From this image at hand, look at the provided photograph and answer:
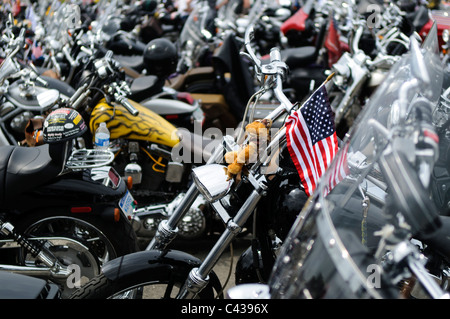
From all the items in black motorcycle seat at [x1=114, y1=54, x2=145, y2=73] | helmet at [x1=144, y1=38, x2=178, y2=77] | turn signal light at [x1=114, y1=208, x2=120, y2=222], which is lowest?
black motorcycle seat at [x1=114, y1=54, x2=145, y2=73]

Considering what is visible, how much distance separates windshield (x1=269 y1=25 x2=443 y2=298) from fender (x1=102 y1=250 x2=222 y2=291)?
2.62 feet

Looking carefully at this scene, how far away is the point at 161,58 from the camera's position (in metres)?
4.95

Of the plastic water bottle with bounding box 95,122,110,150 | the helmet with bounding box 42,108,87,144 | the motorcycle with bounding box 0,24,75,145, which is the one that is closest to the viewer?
the helmet with bounding box 42,108,87,144

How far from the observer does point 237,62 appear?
225 inches

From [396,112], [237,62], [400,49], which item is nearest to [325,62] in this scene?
[400,49]

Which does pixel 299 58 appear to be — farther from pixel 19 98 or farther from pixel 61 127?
pixel 61 127

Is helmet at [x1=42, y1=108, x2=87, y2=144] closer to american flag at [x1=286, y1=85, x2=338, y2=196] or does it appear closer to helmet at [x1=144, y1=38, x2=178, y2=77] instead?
american flag at [x1=286, y1=85, x2=338, y2=196]

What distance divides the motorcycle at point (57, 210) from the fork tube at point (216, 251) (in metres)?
1.13

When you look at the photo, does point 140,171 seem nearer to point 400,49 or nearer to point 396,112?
point 396,112

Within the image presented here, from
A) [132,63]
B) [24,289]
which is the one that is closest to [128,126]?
[24,289]

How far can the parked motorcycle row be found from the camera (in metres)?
1.33

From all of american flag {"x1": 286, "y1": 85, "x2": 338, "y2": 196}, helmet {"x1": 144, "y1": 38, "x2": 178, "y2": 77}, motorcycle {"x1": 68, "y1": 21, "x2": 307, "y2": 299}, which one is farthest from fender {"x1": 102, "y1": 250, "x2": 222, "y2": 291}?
helmet {"x1": 144, "y1": 38, "x2": 178, "y2": 77}

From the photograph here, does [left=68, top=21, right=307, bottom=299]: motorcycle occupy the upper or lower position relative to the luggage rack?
upper
